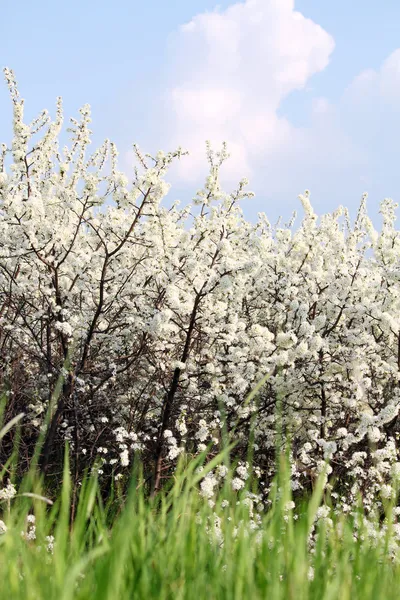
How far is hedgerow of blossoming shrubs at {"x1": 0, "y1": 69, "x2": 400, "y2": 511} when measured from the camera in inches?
338

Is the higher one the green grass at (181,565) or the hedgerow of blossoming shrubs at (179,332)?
the hedgerow of blossoming shrubs at (179,332)

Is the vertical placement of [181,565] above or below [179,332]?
below

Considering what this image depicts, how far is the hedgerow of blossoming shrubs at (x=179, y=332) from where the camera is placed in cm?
859

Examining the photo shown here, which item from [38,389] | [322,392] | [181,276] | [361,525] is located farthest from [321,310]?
[361,525]

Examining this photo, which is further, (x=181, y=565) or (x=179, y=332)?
(x=179, y=332)

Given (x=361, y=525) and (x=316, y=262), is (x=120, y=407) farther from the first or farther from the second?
(x=361, y=525)

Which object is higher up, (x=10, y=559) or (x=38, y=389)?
(x=38, y=389)

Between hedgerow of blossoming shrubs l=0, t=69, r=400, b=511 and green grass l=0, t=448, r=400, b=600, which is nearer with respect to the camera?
green grass l=0, t=448, r=400, b=600

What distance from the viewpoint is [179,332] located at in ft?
32.5

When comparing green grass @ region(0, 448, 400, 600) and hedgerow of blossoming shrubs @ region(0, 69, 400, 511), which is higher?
hedgerow of blossoming shrubs @ region(0, 69, 400, 511)

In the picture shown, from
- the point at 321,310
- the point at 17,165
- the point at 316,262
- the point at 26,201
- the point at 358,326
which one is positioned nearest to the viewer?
the point at 26,201

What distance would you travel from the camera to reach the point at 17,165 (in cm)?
919

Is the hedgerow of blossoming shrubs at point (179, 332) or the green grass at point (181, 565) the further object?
the hedgerow of blossoming shrubs at point (179, 332)

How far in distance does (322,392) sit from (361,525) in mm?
7542
